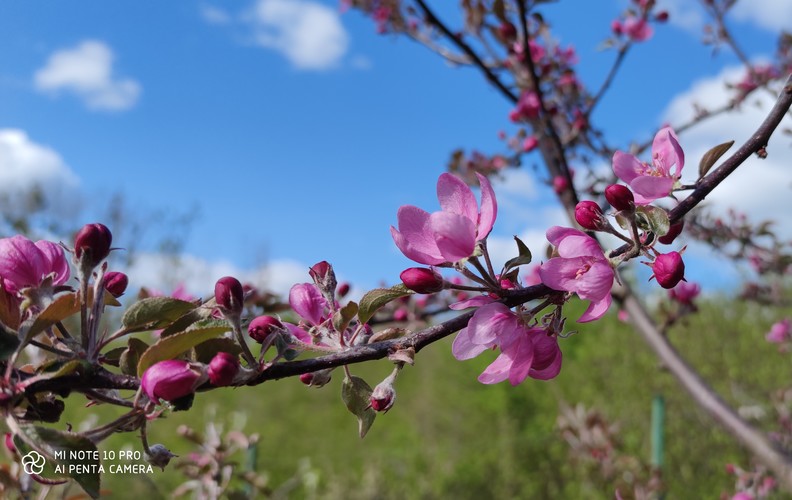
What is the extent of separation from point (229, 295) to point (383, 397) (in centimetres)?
16

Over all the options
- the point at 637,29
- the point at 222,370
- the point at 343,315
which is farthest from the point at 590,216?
the point at 637,29

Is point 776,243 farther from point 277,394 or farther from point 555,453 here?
point 277,394

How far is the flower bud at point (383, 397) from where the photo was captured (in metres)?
0.59

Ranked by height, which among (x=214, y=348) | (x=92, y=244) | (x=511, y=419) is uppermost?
(x=511, y=419)

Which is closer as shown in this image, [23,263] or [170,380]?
[170,380]

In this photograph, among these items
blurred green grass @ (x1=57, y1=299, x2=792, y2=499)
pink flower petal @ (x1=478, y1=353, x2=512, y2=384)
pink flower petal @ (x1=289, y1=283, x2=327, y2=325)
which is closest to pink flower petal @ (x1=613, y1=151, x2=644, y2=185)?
pink flower petal @ (x1=478, y1=353, x2=512, y2=384)

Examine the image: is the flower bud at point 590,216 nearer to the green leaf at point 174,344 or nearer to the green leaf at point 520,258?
the green leaf at point 520,258

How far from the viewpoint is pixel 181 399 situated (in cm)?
53

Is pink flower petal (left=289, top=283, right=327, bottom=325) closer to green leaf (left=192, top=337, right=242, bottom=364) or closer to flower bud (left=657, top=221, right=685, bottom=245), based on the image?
green leaf (left=192, top=337, right=242, bottom=364)

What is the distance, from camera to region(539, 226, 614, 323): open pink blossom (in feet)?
1.89

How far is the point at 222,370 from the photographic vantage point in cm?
51

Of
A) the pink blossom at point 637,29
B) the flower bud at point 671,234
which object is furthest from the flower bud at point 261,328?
the pink blossom at point 637,29

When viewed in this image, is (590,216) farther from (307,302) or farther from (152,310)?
(152,310)

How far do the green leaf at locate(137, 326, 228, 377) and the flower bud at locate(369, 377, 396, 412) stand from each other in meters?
0.15
